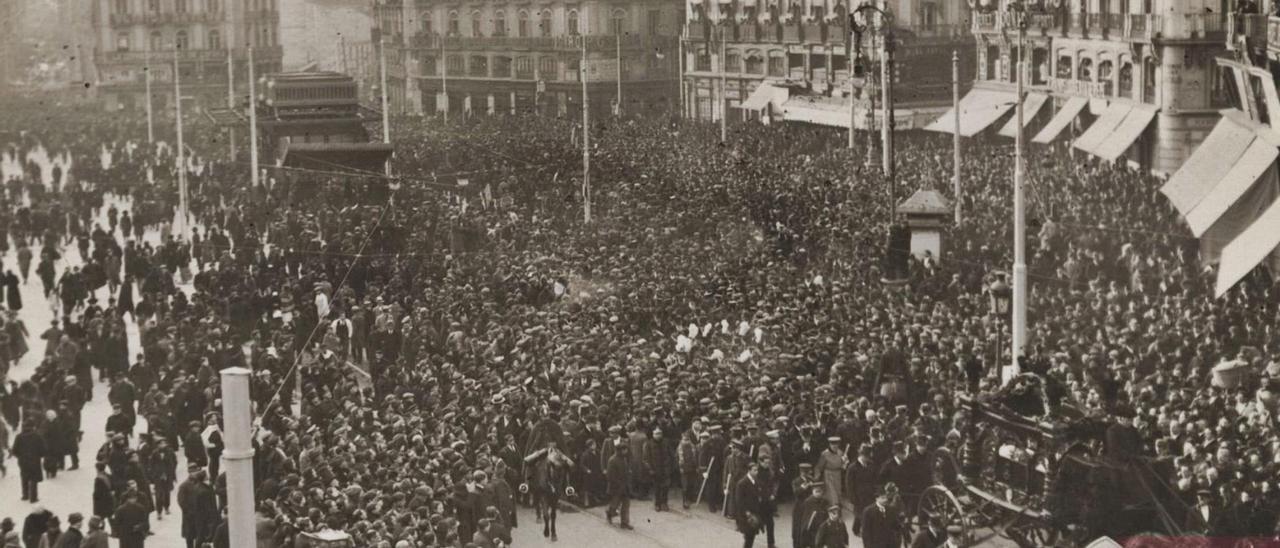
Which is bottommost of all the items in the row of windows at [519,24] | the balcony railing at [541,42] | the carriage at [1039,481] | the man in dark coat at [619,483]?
the man in dark coat at [619,483]

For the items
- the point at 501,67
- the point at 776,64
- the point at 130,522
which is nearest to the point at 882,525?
the point at 130,522

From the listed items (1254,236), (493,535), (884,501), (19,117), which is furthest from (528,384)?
(19,117)

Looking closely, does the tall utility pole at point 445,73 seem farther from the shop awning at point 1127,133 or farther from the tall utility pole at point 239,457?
the tall utility pole at point 239,457

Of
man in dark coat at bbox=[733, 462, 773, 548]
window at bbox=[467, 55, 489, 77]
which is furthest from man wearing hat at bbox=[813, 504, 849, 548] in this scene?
window at bbox=[467, 55, 489, 77]

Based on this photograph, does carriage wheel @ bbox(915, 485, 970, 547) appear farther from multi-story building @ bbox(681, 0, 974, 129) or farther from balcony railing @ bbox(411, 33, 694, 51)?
balcony railing @ bbox(411, 33, 694, 51)

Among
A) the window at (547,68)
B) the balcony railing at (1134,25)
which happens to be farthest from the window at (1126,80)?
the window at (547,68)

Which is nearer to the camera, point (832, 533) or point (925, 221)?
point (832, 533)

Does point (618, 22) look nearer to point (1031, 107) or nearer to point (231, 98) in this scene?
point (1031, 107)
